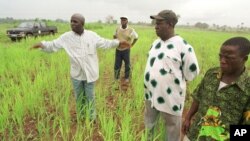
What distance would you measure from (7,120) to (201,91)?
2297 mm

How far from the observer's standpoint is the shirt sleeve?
2.30 meters

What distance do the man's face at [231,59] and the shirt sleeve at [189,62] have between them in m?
0.58

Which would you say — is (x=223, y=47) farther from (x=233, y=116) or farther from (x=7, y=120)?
(x=7, y=120)

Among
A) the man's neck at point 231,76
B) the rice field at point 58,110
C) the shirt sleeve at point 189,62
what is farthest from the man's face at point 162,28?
the rice field at point 58,110

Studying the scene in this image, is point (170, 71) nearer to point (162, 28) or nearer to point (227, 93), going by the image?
point (162, 28)

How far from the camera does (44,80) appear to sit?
4484mm

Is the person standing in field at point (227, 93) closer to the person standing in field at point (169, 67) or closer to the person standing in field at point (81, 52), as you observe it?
the person standing in field at point (169, 67)

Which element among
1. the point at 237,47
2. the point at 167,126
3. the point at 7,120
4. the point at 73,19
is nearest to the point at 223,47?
the point at 237,47

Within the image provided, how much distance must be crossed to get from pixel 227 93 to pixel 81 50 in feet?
6.38

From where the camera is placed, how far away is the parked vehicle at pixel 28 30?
48.6 feet

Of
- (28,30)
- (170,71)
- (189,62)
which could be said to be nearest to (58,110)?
(170,71)

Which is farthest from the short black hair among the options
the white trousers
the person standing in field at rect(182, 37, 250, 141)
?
the white trousers

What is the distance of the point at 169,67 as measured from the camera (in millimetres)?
2316

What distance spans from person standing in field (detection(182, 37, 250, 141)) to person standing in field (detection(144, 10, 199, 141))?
50 centimetres
